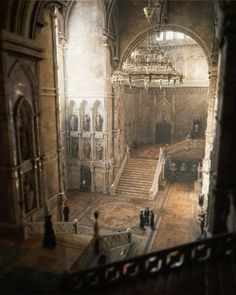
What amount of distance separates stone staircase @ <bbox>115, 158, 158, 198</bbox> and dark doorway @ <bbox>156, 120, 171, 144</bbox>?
735 centimetres

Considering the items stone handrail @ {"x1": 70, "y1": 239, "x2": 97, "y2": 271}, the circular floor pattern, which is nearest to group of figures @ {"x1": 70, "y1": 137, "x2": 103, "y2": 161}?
the circular floor pattern

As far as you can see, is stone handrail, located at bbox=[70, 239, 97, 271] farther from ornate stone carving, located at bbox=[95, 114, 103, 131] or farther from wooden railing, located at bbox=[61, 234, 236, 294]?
ornate stone carving, located at bbox=[95, 114, 103, 131]

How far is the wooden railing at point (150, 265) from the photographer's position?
6.12 meters

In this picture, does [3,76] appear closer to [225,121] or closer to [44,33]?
[44,33]

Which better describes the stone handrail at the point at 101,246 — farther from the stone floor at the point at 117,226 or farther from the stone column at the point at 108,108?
the stone column at the point at 108,108

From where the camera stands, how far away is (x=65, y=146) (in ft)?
69.6

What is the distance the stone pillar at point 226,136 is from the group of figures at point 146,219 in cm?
806

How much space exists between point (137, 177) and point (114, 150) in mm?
2893

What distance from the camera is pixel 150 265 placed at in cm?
621

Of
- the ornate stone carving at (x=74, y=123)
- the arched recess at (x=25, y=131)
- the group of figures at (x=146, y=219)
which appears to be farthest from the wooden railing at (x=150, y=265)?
the ornate stone carving at (x=74, y=123)

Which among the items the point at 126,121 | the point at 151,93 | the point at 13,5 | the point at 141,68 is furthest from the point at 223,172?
the point at 151,93

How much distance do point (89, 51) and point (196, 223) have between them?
13.9 metres

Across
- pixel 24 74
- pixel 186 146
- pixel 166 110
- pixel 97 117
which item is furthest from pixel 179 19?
pixel 24 74

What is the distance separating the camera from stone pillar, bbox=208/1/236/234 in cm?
677
